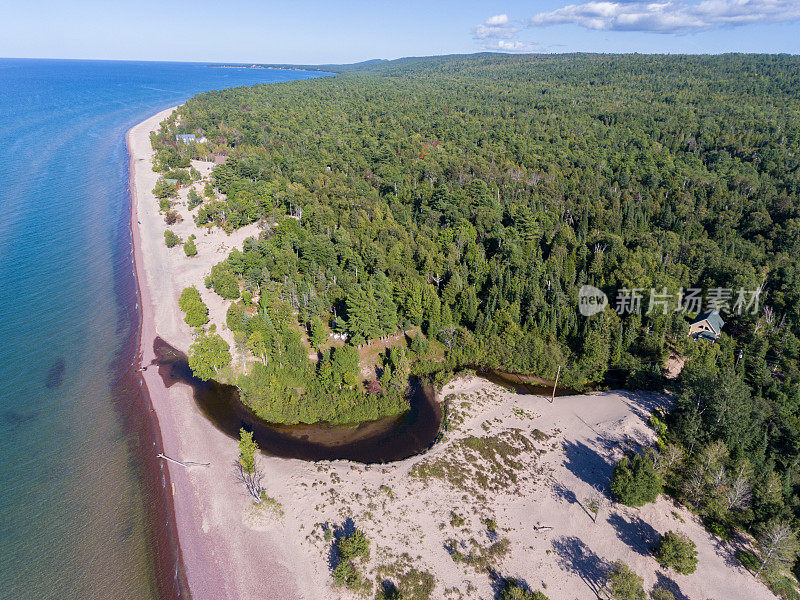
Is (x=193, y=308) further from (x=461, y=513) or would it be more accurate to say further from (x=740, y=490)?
(x=740, y=490)

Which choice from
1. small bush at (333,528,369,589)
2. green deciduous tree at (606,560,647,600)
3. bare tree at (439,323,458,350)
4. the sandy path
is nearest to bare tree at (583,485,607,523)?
green deciduous tree at (606,560,647,600)

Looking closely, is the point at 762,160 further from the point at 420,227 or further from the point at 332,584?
the point at 332,584

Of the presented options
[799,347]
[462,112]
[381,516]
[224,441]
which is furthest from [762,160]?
[224,441]

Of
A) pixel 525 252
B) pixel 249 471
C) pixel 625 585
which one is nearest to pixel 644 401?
pixel 625 585

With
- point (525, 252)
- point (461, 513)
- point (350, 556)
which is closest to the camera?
point (350, 556)

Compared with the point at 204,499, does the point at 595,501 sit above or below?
below

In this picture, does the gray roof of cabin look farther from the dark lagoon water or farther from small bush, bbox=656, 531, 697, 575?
the dark lagoon water

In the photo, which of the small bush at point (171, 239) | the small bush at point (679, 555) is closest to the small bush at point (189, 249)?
the small bush at point (171, 239)
